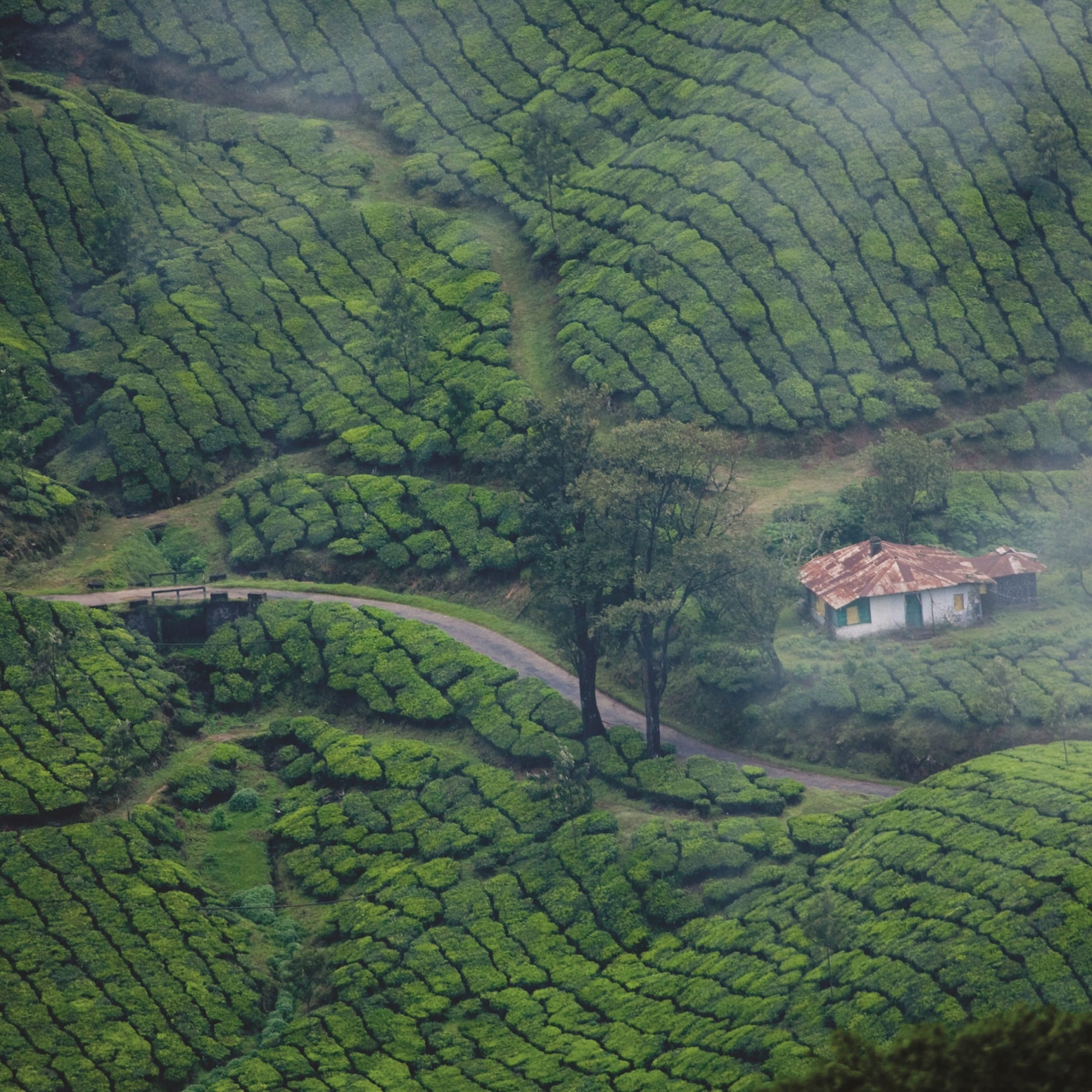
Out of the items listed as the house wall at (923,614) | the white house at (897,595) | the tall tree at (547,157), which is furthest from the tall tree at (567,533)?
the tall tree at (547,157)

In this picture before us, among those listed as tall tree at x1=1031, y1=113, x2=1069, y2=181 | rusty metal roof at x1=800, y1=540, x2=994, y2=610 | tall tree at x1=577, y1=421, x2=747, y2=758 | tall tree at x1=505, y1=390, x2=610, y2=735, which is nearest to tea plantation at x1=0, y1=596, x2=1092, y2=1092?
tall tree at x1=505, y1=390, x2=610, y2=735

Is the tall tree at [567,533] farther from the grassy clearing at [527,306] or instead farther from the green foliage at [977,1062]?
the green foliage at [977,1062]

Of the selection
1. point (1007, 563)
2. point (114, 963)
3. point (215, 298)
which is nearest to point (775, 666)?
point (1007, 563)

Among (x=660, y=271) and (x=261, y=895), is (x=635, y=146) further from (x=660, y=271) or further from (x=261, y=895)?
(x=261, y=895)

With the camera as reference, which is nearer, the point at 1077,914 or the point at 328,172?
the point at 1077,914

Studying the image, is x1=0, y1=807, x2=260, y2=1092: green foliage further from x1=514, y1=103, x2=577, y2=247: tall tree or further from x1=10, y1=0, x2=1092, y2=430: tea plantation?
x1=514, y1=103, x2=577, y2=247: tall tree

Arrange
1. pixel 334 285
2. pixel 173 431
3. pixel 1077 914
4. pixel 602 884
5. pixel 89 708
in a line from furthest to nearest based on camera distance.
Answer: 1. pixel 334 285
2. pixel 173 431
3. pixel 89 708
4. pixel 602 884
5. pixel 1077 914

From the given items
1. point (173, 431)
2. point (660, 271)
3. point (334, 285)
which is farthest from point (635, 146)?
point (173, 431)
